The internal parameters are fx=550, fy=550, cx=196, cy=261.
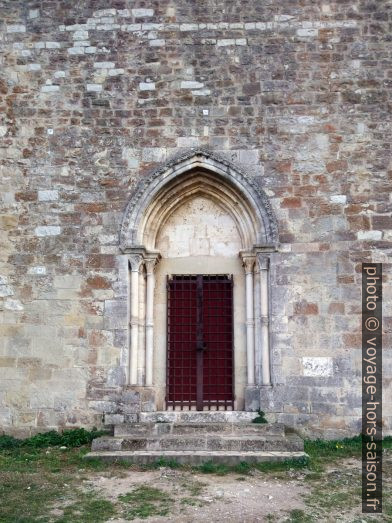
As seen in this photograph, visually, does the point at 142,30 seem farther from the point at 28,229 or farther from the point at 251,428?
the point at 251,428

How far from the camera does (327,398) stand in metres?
7.59

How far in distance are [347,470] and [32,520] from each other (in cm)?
350

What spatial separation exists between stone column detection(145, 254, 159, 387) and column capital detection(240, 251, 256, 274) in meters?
1.30

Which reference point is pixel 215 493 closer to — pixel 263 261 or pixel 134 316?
pixel 134 316

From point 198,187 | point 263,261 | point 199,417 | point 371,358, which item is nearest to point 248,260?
point 263,261

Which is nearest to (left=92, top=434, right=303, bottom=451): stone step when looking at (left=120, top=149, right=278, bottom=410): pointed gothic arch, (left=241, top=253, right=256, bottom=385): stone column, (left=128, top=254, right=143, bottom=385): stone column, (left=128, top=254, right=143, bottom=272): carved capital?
(left=120, top=149, right=278, bottom=410): pointed gothic arch

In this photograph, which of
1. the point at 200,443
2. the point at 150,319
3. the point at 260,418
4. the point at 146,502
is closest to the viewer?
the point at 146,502

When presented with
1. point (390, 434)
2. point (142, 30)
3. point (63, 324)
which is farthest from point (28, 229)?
point (390, 434)

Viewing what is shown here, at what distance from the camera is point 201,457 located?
6441mm

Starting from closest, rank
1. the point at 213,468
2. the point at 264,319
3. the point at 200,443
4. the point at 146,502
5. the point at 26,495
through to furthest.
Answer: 1. the point at 146,502
2. the point at 26,495
3. the point at 213,468
4. the point at 200,443
5. the point at 264,319

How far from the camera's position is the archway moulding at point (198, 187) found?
26.3ft

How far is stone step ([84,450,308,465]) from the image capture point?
6.42m

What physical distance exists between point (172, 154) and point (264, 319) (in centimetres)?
280

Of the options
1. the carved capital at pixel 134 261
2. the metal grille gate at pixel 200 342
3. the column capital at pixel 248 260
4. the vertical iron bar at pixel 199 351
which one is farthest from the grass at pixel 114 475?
the column capital at pixel 248 260
